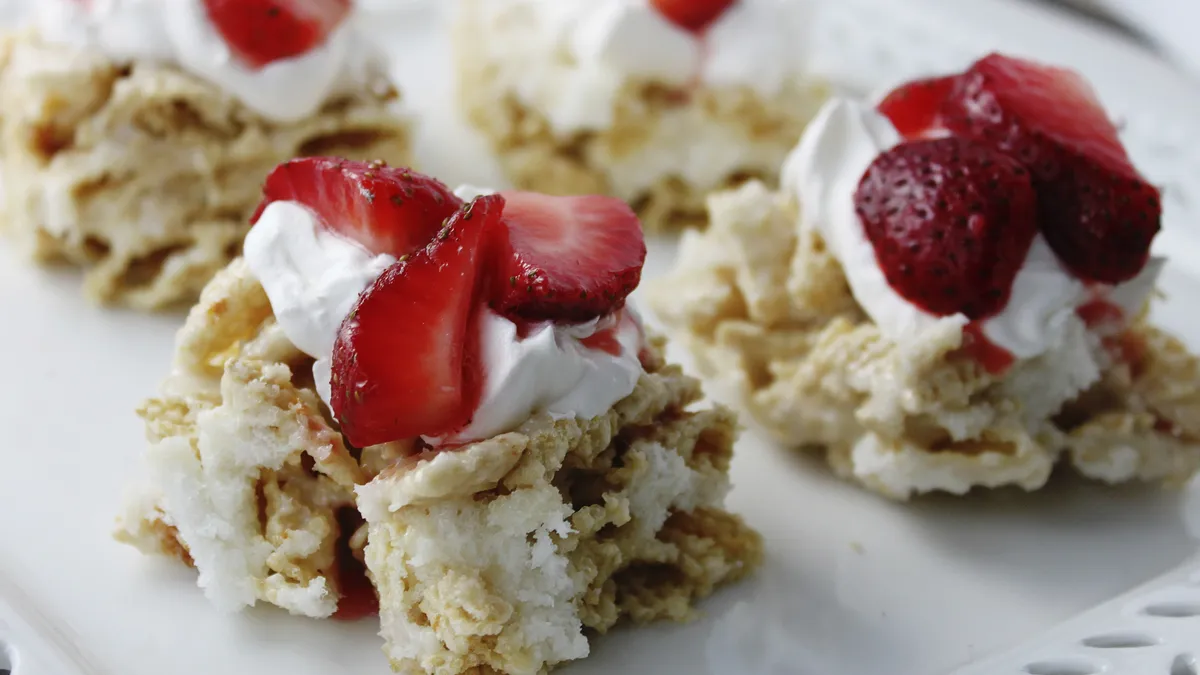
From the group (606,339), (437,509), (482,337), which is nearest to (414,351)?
(482,337)

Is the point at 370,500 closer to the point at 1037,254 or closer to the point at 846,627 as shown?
the point at 846,627

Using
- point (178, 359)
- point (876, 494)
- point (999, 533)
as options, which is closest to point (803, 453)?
point (876, 494)

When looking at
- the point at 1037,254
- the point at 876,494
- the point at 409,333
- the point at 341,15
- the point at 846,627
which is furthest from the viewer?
the point at 341,15

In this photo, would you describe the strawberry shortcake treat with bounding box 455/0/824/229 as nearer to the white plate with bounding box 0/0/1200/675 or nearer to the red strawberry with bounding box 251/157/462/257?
the white plate with bounding box 0/0/1200/675

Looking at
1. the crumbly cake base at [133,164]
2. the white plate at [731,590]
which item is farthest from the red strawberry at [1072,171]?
the crumbly cake base at [133,164]

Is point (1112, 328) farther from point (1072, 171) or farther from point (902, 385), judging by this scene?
point (902, 385)

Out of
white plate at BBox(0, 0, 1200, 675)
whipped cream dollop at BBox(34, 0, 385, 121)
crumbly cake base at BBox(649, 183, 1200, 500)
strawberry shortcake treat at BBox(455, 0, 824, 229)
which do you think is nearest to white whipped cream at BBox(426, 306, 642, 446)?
white plate at BBox(0, 0, 1200, 675)
